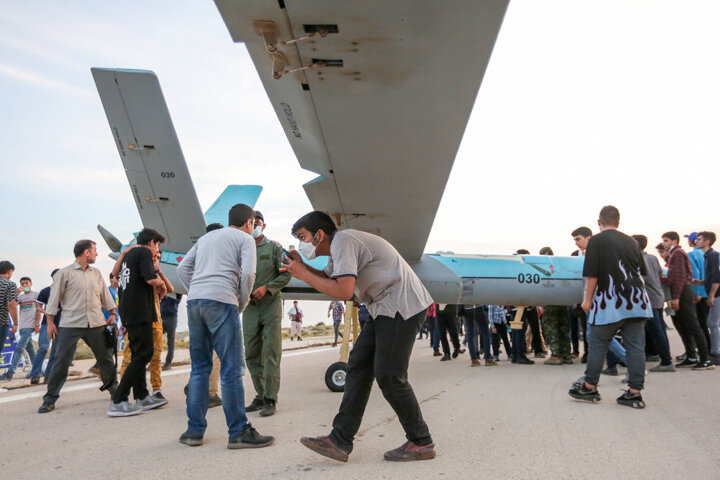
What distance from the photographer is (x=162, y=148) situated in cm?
566

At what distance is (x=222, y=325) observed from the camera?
3.42 m

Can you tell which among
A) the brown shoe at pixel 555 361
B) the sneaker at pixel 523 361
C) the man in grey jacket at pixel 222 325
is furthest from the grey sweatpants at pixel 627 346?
the sneaker at pixel 523 361

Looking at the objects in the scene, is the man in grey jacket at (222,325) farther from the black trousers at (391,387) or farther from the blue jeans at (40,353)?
the blue jeans at (40,353)

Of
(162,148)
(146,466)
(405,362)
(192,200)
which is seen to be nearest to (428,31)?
(405,362)

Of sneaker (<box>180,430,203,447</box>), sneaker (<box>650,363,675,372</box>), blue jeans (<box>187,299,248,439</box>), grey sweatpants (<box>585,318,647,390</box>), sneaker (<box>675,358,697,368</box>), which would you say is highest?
blue jeans (<box>187,299,248,439</box>)

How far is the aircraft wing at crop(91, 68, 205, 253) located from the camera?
4.98 meters

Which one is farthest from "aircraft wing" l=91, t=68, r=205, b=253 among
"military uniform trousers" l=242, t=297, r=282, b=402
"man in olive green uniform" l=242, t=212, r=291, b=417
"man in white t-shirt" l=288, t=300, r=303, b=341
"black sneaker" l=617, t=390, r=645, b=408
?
"man in white t-shirt" l=288, t=300, r=303, b=341

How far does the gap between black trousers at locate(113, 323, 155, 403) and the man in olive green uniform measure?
3.05 ft

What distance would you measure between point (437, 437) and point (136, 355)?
2.92 meters

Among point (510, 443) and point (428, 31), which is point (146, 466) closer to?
point (510, 443)

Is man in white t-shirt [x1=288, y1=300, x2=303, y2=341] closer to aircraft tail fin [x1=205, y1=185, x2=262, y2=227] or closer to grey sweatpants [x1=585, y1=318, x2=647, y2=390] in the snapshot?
aircraft tail fin [x1=205, y1=185, x2=262, y2=227]

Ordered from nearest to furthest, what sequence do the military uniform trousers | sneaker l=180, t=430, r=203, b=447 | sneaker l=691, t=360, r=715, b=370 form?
sneaker l=180, t=430, r=203, b=447, the military uniform trousers, sneaker l=691, t=360, r=715, b=370

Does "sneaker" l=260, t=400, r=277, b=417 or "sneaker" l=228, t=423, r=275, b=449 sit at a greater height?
"sneaker" l=228, t=423, r=275, b=449

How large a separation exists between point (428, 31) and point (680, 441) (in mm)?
3120
